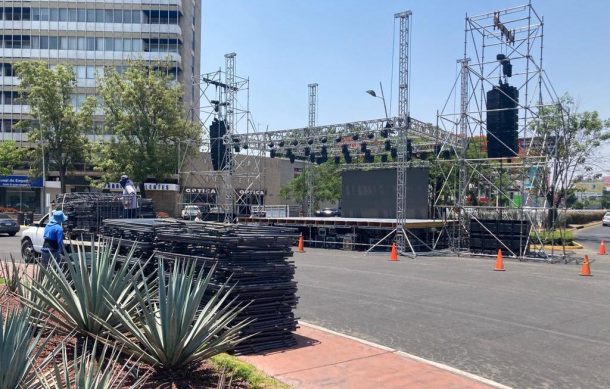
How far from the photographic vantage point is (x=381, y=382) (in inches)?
235

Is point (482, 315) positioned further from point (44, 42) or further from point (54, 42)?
point (44, 42)

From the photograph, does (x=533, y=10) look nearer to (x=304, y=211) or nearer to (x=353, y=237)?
(x=353, y=237)

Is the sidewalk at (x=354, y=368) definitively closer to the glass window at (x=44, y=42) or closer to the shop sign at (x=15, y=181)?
the shop sign at (x=15, y=181)

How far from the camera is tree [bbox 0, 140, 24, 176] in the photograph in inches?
1818

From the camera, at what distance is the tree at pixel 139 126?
4041 cm

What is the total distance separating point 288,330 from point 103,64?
5486cm

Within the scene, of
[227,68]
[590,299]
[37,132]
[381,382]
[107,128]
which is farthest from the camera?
[37,132]

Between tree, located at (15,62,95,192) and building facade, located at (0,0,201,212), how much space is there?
867 centimetres

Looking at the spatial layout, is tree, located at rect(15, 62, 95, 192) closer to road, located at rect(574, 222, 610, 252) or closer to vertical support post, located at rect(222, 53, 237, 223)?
vertical support post, located at rect(222, 53, 237, 223)

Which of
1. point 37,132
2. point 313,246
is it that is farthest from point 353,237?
point 37,132

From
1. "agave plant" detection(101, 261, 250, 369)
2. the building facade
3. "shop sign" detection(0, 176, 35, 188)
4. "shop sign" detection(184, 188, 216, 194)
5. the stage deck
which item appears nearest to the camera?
"agave plant" detection(101, 261, 250, 369)

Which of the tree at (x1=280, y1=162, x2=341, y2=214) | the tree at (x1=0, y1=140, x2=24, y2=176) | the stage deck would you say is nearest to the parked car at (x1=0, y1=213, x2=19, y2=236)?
the stage deck

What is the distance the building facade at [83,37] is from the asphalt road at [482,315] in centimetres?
4453

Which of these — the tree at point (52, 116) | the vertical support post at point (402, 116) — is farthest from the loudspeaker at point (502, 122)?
the tree at point (52, 116)
